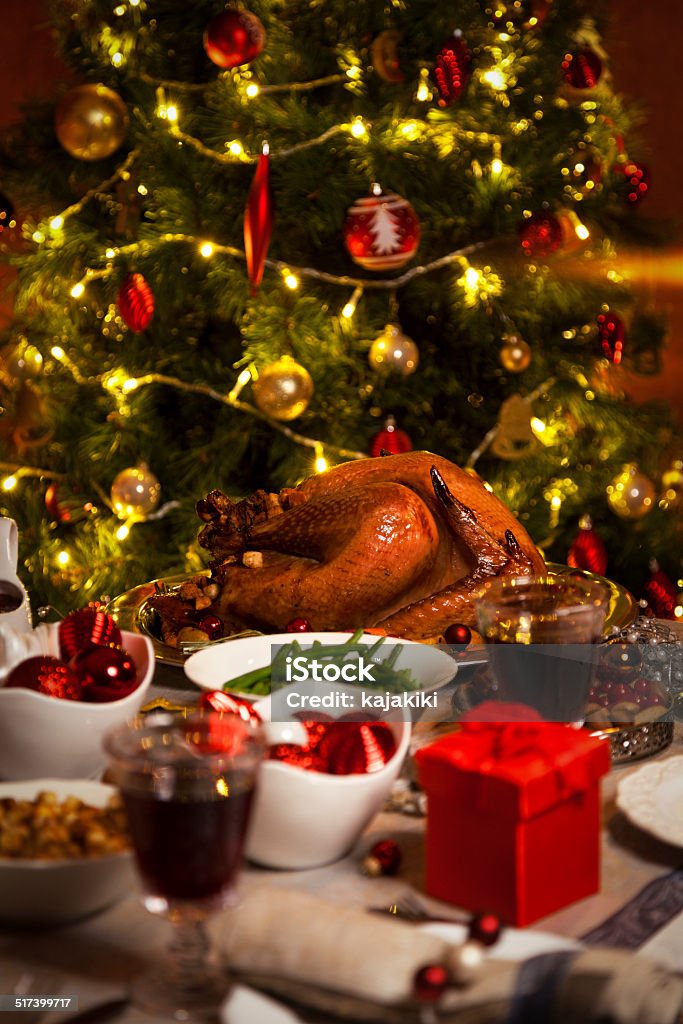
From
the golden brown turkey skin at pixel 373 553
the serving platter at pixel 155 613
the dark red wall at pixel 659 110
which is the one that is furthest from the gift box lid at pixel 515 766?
the dark red wall at pixel 659 110

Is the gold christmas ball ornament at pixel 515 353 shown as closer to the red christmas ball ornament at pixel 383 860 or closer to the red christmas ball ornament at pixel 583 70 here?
the red christmas ball ornament at pixel 583 70

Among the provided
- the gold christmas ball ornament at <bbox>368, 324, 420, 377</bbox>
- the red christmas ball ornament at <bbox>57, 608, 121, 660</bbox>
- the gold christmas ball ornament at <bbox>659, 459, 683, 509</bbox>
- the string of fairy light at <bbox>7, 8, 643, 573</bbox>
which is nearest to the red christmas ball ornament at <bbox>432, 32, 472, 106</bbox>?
the string of fairy light at <bbox>7, 8, 643, 573</bbox>

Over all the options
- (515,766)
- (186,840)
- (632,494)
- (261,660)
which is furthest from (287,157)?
(186,840)

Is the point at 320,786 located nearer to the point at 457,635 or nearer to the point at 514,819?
the point at 514,819

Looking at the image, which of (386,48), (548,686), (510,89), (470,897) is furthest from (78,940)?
(510,89)

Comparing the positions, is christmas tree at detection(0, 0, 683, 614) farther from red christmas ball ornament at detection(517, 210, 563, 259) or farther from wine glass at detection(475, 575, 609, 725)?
wine glass at detection(475, 575, 609, 725)

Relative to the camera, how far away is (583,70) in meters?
2.77

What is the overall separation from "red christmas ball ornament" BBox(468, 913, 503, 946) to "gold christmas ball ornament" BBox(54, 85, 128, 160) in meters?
2.19

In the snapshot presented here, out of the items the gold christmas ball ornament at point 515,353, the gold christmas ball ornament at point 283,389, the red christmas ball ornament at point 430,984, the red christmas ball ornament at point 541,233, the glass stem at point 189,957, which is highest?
the red christmas ball ornament at point 430,984

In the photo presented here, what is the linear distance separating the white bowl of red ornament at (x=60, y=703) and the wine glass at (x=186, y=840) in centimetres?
23

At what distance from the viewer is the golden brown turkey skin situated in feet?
4.84

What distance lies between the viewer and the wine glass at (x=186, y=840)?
2.09ft

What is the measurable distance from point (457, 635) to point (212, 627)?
1.02 feet

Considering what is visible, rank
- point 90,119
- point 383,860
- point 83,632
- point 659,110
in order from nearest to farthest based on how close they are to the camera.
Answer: point 383,860 < point 83,632 < point 90,119 < point 659,110
